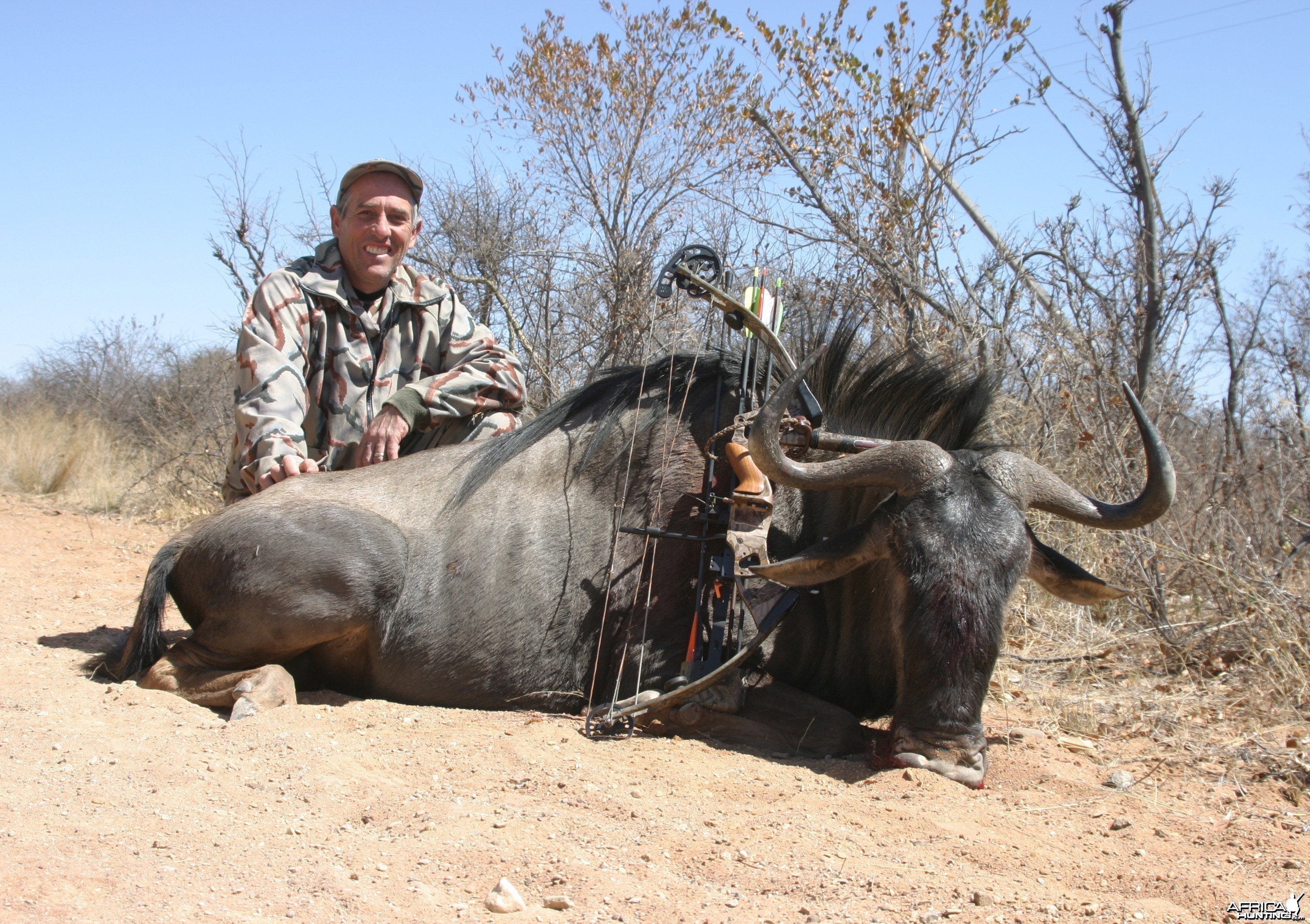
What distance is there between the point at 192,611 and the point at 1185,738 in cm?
417

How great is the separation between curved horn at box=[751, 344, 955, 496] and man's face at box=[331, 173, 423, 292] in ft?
8.61

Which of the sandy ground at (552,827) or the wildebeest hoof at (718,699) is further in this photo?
the wildebeest hoof at (718,699)

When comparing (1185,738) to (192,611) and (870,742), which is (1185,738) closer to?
(870,742)

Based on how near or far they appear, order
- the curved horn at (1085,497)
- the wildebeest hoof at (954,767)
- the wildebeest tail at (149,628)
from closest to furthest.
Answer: the wildebeest hoof at (954,767)
the curved horn at (1085,497)
the wildebeest tail at (149,628)

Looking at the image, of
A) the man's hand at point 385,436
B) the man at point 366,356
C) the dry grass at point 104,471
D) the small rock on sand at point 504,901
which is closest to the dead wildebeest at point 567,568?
the man's hand at point 385,436

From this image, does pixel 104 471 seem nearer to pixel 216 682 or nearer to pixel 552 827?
pixel 216 682

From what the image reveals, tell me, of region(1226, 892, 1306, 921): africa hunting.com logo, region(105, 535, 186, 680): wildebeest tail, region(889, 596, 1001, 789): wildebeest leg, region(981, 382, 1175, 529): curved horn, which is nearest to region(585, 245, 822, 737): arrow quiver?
region(889, 596, 1001, 789): wildebeest leg

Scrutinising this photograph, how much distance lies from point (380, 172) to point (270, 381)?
1415 mm

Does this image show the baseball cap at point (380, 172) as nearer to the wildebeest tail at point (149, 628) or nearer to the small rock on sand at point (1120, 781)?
the wildebeest tail at point (149, 628)

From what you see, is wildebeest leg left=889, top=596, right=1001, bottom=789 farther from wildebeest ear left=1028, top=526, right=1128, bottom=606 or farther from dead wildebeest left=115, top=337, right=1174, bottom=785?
wildebeest ear left=1028, top=526, right=1128, bottom=606

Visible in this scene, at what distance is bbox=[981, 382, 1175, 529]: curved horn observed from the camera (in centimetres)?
378

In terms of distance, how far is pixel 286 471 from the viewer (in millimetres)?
4699

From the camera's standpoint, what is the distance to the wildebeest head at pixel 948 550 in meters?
3.58

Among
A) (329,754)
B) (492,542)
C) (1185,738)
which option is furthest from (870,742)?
(329,754)
